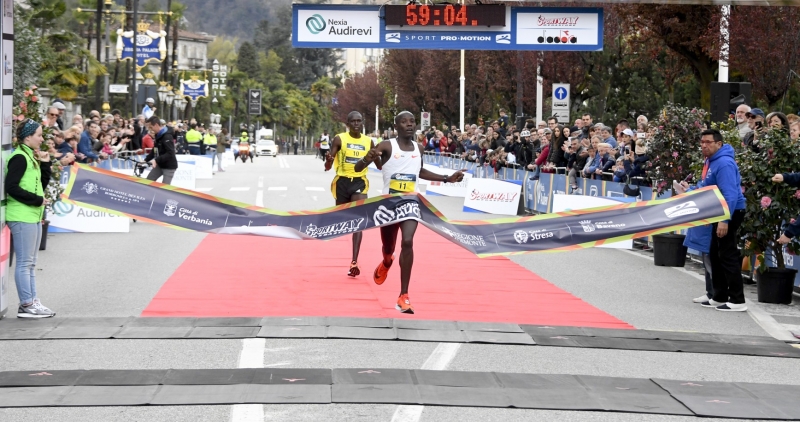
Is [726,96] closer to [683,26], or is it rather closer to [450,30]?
[683,26]

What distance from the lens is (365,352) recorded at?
965 cm

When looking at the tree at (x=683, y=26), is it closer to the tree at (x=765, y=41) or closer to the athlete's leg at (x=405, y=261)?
the tree at (x=765, y=41)

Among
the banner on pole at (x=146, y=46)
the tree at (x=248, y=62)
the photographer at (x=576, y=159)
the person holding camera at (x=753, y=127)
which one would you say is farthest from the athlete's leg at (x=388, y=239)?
the tree at (x=248, y=62)

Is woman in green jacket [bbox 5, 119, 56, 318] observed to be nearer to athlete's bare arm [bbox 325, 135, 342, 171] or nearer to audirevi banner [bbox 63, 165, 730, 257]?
audirevi banner [bbox 63, 165, 730, 257]

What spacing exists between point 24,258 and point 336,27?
1864cm

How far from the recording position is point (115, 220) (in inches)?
838

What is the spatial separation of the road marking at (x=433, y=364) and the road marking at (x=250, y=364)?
82 centimetres

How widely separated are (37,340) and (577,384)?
14.4ft

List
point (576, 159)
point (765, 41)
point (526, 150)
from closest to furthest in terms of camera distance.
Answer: point (576, 159) → point (765, 41) → point (526, 150)

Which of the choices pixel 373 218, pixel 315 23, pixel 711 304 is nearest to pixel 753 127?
pixel 711 304

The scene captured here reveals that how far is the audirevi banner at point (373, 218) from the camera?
41.7 ft

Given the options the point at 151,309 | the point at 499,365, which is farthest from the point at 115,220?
the point at 499,365

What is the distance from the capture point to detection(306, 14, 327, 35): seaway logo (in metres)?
29.6

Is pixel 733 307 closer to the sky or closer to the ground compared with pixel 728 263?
closer to the ground
